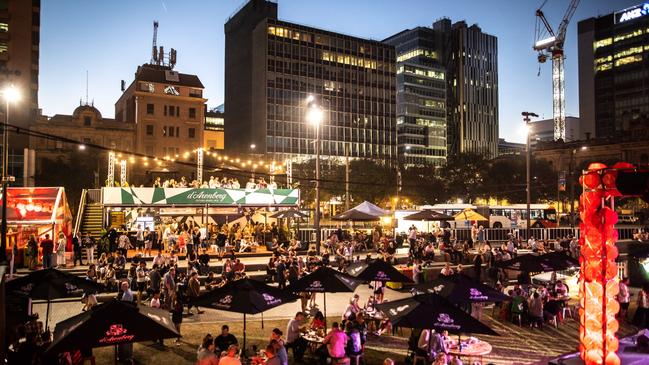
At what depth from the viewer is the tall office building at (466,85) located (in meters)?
148

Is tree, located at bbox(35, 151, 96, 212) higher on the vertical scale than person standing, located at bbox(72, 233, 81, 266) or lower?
higher

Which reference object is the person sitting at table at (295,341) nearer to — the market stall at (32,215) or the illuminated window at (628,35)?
the market stall at (32,215)

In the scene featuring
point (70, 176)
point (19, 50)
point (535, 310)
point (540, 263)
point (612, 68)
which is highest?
point (612, 68)

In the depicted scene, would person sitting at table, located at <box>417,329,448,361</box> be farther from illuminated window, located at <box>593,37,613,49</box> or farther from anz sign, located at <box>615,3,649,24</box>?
illuminated window, located at <box>593,37,613,49</box>

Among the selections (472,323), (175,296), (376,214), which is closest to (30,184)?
(376,214)

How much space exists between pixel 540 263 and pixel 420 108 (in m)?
116

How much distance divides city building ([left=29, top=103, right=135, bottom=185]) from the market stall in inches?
1507

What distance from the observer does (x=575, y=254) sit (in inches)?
1286

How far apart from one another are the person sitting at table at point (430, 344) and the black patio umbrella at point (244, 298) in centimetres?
341

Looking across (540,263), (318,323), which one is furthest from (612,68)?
(318,323)

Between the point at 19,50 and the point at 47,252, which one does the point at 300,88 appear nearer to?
the point at 19,50

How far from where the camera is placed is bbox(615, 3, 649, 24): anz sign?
11875 centimetres

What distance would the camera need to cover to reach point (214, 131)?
4368 inches

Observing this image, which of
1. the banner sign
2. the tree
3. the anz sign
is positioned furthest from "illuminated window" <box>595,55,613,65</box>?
the banner sign
